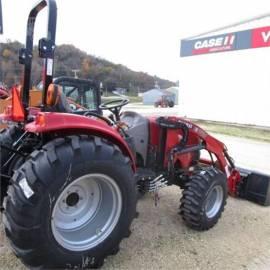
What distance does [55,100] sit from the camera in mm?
2646

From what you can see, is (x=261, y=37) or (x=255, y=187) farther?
(x=261, y=37)

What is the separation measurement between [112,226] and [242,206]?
240 cm

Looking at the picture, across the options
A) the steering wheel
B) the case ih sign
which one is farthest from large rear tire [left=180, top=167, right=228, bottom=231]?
the case ih sign

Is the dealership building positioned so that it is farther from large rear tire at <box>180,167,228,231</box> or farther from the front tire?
the front tire

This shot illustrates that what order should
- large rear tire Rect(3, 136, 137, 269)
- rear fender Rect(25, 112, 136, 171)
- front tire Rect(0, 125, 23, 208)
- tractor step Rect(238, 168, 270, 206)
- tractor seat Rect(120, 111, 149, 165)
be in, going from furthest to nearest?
tractor step Rect(238, 168, 270, 206)
tractor seat Rect(120, 111, 149, 165)
front tire Rect(0, 125, 23, 208)
rear fender Rect(25, 112, 136, 171)
large rear tire Rect(3, 136, 137, 269)

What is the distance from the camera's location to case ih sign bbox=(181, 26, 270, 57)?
17.3m

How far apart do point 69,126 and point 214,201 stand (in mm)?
2154

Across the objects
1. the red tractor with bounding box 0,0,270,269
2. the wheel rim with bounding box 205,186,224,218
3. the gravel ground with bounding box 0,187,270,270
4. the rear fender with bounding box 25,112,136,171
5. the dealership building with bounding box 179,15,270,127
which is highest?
the dealership building with bounding box 179,15,270,127

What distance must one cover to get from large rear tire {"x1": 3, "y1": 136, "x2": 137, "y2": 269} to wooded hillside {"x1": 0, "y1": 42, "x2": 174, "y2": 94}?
101 cm

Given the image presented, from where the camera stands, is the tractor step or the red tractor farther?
the tractor step

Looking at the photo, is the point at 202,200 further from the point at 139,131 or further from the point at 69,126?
the point at 69,126

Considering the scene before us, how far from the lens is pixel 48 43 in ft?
8.68

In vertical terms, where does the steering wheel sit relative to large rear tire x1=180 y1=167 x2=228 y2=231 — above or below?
above

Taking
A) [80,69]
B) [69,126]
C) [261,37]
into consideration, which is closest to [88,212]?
[69,126]
